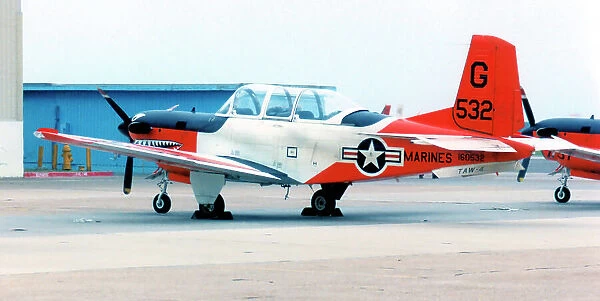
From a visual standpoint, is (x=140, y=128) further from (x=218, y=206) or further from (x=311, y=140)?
(x=311, y=140)

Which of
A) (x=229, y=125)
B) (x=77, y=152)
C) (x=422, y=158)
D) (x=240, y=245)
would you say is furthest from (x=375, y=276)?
(x=77, y=152)

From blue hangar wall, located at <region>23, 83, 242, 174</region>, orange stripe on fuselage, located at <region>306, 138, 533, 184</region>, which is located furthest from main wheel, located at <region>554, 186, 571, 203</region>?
blue hangar wall, located at <region>23, 83, 242, 174</region>

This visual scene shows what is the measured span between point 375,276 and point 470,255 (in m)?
2.56

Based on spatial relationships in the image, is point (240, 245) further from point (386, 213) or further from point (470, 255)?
point (386, 213)

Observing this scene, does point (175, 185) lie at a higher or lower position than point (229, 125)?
lower

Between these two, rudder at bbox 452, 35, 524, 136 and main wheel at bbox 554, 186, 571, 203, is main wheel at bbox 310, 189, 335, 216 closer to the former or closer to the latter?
rudder at bbox 452, 35, 524, 136

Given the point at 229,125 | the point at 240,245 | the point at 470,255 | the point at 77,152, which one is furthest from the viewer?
the point at 77,152

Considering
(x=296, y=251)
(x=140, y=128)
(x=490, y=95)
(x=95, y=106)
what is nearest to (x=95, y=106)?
(x=95, y=106)

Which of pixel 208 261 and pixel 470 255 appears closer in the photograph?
pixel 208 261

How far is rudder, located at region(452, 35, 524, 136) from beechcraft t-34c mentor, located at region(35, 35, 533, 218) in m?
0.02

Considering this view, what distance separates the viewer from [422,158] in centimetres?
1975

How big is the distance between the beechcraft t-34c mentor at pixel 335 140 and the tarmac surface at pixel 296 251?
0.77 m

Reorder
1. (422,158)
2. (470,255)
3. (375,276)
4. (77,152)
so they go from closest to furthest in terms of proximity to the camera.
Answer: (375,276) → (470,255) → (422,158) → (77,152)

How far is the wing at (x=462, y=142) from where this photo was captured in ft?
62.4
